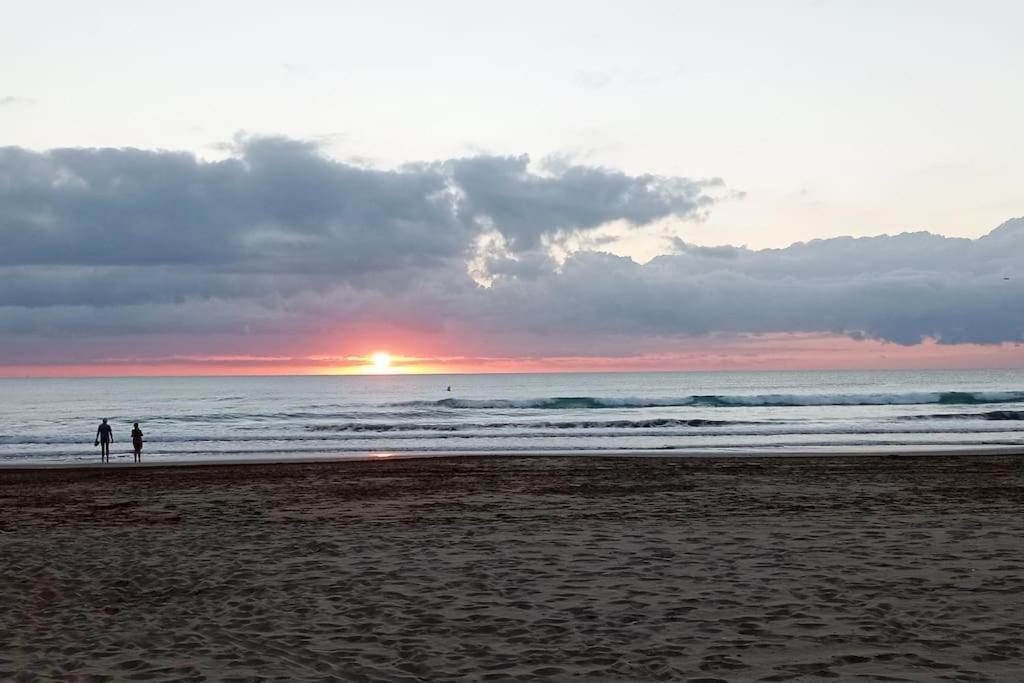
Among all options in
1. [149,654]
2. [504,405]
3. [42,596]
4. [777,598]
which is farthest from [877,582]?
[504,405]

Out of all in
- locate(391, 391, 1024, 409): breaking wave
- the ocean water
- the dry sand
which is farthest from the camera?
locate(391, 391, 1024, 409): breaking wave

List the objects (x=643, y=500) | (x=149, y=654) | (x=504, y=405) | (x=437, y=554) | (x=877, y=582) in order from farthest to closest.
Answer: (x=504, y=405) < (x=643, y=500) < (x=437, y=554) < (x=877, y=582) < (x=149, y=654)

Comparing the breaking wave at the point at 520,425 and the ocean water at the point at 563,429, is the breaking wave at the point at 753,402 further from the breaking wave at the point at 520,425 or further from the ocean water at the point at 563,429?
the breaking wave at the point at 520,425

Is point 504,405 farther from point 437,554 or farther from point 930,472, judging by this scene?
point 437,554

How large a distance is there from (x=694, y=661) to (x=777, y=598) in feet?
7.60

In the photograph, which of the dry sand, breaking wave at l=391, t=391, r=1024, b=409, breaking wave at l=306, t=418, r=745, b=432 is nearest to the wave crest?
breaking wave at l=391, t=391, r=1024, b=409

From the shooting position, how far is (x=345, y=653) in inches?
305

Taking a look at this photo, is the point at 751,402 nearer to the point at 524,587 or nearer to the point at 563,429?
the point at 563,429

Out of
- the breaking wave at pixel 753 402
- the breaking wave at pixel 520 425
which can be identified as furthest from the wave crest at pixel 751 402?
the breaking wave at pixel 520 425

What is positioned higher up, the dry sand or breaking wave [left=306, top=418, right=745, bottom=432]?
the dry sand

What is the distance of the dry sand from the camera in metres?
7.42

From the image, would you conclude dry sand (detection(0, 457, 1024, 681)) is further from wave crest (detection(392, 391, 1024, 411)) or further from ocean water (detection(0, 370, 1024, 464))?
wave crest (detection(392, 391, 1024, 411))

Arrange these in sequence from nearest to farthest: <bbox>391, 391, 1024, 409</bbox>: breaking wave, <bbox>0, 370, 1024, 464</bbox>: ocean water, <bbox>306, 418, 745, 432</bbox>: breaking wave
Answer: <bbox>0, 370, 1024, 464</bbox>: ocean water
<bbox>306, 418, 745, 432</bbox>: breaking wave
<bbox>391, 391, 1024, 409</bbox>: breaking wave

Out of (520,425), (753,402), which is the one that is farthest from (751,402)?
(520,425)
